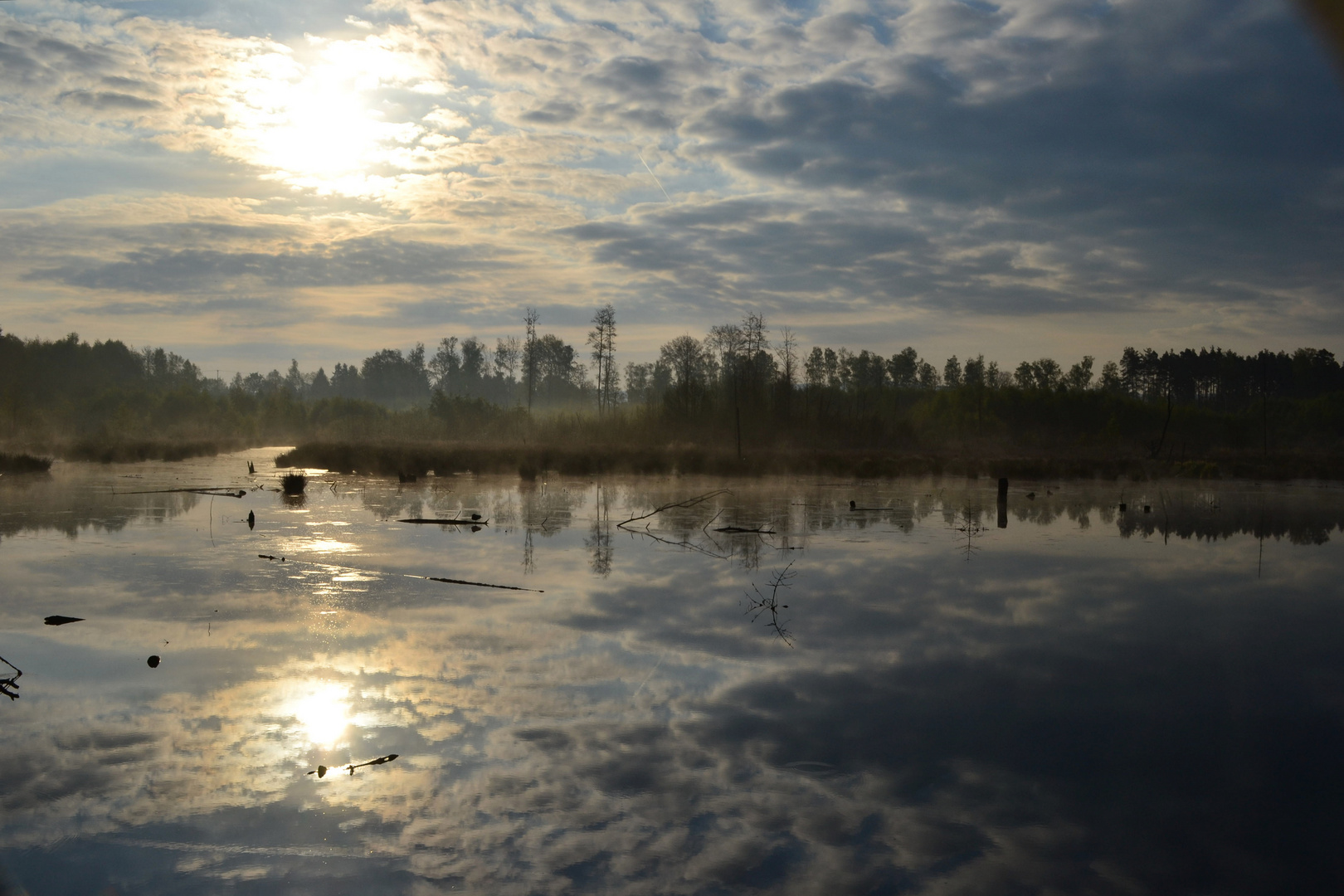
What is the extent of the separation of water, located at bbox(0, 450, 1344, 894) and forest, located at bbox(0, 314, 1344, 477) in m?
22.0

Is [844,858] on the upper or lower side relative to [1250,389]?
lower

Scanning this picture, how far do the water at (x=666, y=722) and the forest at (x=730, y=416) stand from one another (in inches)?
866

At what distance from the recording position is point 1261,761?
634 centimetres

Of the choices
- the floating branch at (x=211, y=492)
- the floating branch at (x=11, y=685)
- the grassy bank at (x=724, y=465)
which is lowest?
the floating branch at (x=11, y=685)

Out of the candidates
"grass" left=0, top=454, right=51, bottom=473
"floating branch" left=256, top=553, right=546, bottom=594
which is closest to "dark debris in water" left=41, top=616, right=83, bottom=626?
"floating branch" left=256, top=553, right=546, bottom=594

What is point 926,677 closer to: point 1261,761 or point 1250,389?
point 1261,761

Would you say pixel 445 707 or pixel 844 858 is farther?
pixel 445 707

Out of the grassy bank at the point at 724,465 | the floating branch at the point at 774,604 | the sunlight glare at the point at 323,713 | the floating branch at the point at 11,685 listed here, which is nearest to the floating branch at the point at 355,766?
the sunlight glare at the point at 323,713

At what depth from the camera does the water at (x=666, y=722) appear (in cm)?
489

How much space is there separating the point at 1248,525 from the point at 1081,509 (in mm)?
3710

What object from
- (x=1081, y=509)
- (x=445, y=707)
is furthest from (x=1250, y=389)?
(x=445, y=707)

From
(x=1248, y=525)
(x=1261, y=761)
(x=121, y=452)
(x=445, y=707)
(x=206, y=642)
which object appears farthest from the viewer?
(x=121, y=452)

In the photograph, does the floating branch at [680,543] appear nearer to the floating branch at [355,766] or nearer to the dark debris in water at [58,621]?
the dark debris in water at [58,621]

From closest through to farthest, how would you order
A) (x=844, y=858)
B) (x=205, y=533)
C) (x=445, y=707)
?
(x=844, y=858) < (x=445, y=707) < (x=205, y=533)
